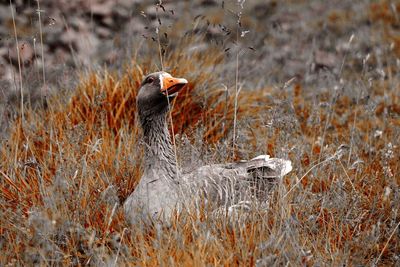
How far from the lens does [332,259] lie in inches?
141

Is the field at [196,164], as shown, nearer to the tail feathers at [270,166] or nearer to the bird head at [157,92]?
the tail feathers at [270,166]

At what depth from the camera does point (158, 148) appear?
460cm

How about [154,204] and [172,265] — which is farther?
[154,204]

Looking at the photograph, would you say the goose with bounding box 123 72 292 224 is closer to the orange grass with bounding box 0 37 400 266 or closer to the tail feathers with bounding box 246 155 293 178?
the tail feathers with bounding box 246 155 293 178

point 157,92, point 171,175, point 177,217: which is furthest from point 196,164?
point 177,217

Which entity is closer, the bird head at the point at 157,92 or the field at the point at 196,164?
the field at the point at 196,164

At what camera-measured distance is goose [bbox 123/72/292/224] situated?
419cm

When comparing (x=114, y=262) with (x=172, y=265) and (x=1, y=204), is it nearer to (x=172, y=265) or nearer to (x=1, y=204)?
(x=172, y=265)

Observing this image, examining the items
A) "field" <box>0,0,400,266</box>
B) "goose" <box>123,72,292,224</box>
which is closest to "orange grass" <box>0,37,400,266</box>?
"field" <box>0,0,400,266</box>

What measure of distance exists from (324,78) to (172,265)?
4297mm

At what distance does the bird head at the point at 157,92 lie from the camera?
14.7ft

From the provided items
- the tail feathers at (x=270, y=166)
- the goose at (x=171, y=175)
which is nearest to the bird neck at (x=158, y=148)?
the goose at (x=171, y=175)

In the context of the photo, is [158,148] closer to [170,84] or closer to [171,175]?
[171,175]

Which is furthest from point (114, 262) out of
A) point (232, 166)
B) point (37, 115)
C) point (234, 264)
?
point (37, 115)
